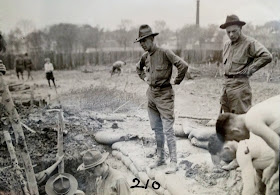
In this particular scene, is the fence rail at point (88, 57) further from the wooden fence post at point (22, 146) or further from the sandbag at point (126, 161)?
the sandbag at point (126, 161)

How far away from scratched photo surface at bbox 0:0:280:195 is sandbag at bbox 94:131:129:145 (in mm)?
10

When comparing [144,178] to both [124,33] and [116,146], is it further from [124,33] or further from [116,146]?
[124,33]

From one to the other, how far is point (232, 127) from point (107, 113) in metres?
1.38

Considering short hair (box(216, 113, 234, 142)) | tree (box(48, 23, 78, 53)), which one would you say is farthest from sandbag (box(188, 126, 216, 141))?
tree (box(48, 23, 78, 53))

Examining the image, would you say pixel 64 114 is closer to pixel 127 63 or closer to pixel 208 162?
pixel 127 63

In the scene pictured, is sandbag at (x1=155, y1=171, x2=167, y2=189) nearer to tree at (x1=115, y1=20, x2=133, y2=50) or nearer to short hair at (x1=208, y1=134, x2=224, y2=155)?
short hair at (x1=208, y1=134, x2=224, y2=155)

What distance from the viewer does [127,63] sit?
10.3 ft

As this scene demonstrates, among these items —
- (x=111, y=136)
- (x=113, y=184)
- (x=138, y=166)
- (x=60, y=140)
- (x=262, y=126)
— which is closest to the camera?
(x=262, y=126)

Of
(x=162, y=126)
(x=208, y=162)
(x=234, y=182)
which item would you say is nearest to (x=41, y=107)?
(x=162, y=126)

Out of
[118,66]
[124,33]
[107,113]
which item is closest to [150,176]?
[107,113]

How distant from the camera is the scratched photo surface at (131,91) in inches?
115

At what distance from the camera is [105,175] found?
2963 mm

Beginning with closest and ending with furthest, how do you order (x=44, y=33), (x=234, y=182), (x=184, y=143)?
(x=234, y=182), (x=44, y=33), (x=184, y=143)

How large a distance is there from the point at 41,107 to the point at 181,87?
1.45 meters
